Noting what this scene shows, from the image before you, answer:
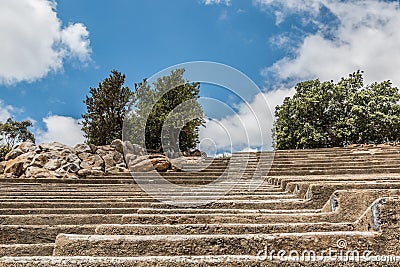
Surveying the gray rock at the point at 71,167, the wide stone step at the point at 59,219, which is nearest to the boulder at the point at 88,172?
the gray rock at the point at 71,167

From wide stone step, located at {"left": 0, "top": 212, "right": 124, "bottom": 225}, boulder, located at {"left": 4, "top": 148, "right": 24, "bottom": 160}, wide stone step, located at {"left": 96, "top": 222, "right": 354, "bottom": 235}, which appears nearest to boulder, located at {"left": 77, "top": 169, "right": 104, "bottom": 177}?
boulder, located at {"left": 4, "top": 148, "right": 24, "bottom": 160}

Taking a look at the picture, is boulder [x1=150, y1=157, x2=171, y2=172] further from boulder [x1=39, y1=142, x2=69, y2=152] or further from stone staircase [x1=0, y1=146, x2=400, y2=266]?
stone staircase [x1=0, y1=146, x2=400, y2=266]

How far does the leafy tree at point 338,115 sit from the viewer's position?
19500 millimetres

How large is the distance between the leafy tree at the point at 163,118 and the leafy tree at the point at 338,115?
259 inches

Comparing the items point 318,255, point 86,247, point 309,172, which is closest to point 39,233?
point 86,247

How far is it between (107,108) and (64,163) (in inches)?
532

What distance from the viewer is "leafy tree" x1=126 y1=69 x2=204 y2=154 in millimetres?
16359

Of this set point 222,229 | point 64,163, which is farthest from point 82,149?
point 222,229

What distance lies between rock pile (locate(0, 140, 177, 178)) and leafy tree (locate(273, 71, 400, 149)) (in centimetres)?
1299

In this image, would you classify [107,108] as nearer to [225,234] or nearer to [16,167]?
[16,167]

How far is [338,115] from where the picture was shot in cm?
2089

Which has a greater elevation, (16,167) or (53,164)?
(53,164)

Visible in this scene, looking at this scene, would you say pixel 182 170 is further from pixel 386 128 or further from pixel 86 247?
pixel 386 128

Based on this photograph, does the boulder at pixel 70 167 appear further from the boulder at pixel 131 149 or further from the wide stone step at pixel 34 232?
the wide stone step at pixel 34 232
